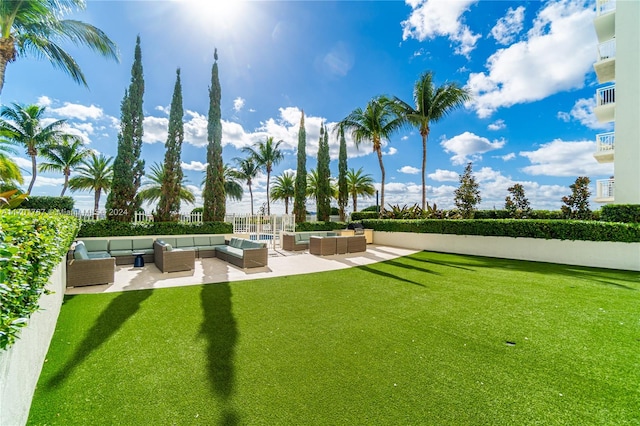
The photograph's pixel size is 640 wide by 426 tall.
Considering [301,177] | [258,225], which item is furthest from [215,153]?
[301,177]

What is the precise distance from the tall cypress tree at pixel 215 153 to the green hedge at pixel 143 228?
1519 millimetres

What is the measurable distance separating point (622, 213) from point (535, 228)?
2696 millimetres

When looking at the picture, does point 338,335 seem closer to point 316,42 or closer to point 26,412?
point 26,412

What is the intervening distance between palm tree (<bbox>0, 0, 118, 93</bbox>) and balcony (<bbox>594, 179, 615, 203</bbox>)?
22.3 meters

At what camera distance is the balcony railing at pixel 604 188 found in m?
12.5

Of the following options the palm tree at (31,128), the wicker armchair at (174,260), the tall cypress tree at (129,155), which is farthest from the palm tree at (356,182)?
the palm tree at (31,128)

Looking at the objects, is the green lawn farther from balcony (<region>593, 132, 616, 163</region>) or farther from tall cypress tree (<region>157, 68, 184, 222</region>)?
balcony (<region>593, 132, 616, 163</region>)

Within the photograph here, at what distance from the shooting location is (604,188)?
12.6m

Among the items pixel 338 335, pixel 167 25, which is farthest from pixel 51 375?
pixel 167 25

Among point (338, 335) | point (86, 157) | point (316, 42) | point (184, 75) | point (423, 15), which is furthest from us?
point (86, 157)

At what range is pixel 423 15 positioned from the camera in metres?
10.4

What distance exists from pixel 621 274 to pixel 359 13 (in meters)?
13.0

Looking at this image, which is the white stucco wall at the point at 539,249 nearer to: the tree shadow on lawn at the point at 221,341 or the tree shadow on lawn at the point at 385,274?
the tree shadow on lawn at the point at 385,274

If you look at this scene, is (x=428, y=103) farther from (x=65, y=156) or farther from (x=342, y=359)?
(x=65, y=156)
